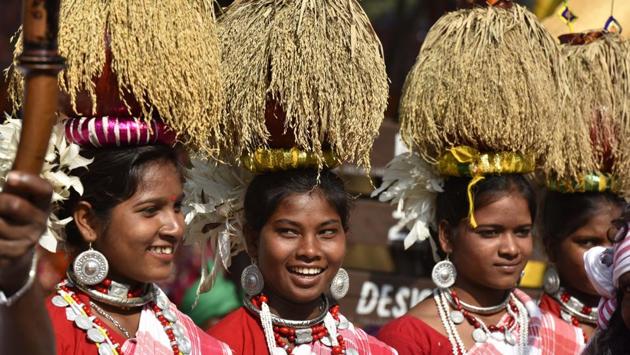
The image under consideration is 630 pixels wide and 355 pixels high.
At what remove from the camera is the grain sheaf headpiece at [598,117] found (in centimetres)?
503

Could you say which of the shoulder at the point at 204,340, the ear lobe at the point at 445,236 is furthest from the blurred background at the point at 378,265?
the shoulder at the point at 204,340

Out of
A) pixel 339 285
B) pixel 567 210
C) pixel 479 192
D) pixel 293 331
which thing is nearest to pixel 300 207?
pixel 339 285

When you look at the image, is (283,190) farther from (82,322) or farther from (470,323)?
(470,323)

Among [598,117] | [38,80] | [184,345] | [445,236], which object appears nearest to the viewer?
[38,80]

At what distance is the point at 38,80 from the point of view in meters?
2.12

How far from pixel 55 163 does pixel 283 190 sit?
915 millimetres

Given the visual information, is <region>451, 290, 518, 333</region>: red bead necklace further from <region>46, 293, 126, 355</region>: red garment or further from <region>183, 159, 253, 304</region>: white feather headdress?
<region>46, 293, 126, 355</region>: red garment

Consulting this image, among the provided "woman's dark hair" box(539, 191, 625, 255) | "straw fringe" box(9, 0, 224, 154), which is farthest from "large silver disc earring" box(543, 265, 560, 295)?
"straw fringe" box(9, 0, 224, 154)

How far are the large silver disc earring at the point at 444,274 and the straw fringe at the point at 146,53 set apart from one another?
143 cm

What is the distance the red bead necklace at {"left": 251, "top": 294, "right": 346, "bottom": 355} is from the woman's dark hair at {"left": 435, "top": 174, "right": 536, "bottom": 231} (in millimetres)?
857

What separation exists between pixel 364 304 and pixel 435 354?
2.36m

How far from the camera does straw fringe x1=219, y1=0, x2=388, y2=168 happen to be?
4098 millimetres

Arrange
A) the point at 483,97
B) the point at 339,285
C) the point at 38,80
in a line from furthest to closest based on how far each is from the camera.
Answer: the point at 483,97 → the point at 339,285 → the point at 38,80

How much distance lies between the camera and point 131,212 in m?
3.80
